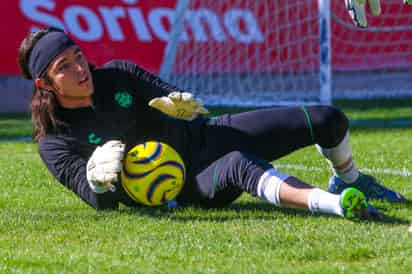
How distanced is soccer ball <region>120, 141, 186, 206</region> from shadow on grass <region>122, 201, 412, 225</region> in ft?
0.59

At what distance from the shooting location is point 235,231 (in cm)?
482

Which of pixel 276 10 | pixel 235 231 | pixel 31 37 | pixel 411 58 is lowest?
pixel 411 58

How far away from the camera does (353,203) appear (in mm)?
4461

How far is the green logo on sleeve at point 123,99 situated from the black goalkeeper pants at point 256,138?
436 millimetres

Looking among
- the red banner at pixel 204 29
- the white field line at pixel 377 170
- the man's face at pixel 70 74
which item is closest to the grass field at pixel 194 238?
the white field line at pixel 377 170

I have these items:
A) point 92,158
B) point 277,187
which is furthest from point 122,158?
point 277,187

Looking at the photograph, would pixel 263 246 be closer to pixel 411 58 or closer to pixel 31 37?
pixel 31 37

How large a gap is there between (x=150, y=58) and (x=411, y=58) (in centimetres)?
358

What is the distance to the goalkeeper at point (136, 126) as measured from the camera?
5.30 m

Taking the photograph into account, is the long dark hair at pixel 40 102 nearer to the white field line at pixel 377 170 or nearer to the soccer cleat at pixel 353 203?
the soccer cleat at pixel 353 203

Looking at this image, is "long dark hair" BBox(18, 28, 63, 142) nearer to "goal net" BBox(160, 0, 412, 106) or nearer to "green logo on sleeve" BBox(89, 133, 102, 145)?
"green logo on sleeve" BBox(89, 133, 102, 145)

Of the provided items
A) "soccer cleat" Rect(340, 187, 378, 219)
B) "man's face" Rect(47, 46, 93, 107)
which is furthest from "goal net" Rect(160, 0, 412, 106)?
"soccer cleat" Rect(340, 187, 378, 219)

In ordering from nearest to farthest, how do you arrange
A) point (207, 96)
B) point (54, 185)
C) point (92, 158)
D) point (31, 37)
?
point (92, 158) < point (31, 37) < point (54, 185) < point (207, 96)

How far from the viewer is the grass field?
416 centimetres
